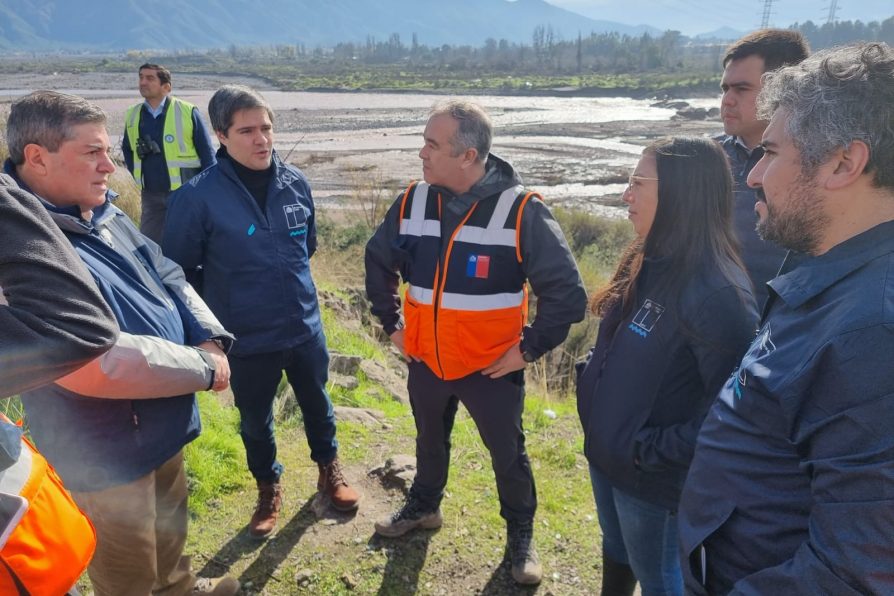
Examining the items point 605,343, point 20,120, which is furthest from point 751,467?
point 20,120

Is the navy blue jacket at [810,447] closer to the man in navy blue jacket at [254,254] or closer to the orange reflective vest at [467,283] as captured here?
the orange reflective vest at [467,283]

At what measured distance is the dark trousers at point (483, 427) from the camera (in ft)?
9.37

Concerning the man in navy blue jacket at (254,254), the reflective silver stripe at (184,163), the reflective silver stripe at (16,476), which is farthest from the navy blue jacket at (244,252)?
the reflective silver stripe at (184,163)

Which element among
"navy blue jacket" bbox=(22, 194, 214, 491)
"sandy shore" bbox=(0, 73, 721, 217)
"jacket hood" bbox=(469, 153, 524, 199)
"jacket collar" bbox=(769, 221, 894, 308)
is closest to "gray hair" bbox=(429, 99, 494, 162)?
"jacket hood" bbox=(469, 153, 524, 199)

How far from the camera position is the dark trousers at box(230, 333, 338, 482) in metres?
3.10

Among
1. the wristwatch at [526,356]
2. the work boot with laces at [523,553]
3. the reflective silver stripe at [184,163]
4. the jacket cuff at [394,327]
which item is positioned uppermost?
the reflective silver stripe at [184,163]

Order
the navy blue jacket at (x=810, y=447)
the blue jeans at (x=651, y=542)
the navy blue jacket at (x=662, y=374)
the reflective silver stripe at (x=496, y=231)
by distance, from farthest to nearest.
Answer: the reflective silver stripe at (x=496, y=231) < the blue jeans at (x=651, y=542) < the navy blue jacket at (x=662, y=374) < the navy blue jacket at (x=810, y=447)

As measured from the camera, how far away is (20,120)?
192 cm

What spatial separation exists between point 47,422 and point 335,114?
30.9 meters

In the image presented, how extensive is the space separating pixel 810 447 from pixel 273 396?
2.64 m

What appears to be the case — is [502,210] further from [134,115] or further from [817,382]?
[134,115]

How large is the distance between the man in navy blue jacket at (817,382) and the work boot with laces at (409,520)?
6.24 feet

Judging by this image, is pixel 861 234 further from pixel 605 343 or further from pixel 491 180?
pixel 491 180

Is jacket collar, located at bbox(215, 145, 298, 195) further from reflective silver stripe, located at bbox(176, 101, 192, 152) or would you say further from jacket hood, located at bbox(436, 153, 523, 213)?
reflective silver stripe, located at bbox(176, 101, 192, 152)
